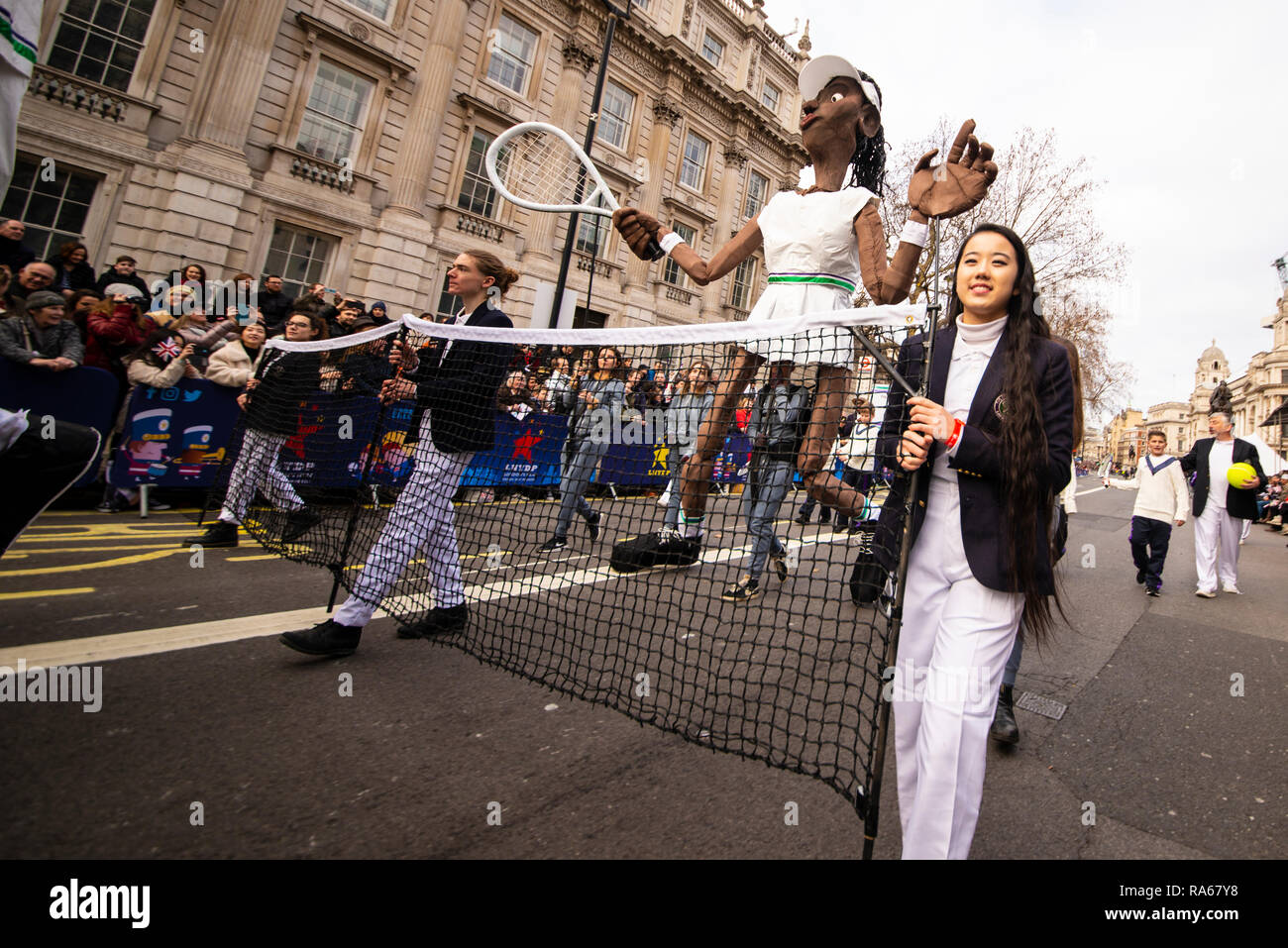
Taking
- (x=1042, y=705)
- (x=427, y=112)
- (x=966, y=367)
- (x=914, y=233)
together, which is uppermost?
(x=427, y=112)

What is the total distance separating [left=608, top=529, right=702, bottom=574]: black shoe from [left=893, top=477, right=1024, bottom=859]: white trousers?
4.11 ft

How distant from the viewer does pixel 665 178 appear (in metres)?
22.7

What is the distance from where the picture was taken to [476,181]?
17375 millimetres

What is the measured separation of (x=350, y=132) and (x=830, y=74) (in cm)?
1568

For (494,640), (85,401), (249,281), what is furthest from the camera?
(249,281)

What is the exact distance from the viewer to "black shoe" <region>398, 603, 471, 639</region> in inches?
128

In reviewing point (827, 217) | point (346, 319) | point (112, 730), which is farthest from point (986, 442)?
point (346, 319)

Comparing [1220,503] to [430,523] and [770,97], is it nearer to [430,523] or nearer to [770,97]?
[430,523]

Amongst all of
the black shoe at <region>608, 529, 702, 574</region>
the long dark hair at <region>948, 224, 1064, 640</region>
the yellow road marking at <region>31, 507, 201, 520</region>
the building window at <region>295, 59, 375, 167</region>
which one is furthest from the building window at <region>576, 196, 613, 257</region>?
the long dark hair at <region>948, 224, 1064, 640</region>

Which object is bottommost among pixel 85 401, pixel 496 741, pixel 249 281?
pixel 496 741

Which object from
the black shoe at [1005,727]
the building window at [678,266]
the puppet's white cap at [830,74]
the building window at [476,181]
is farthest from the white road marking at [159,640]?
the building window at [678,266]

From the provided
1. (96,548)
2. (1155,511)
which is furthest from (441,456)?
(1155,511)
